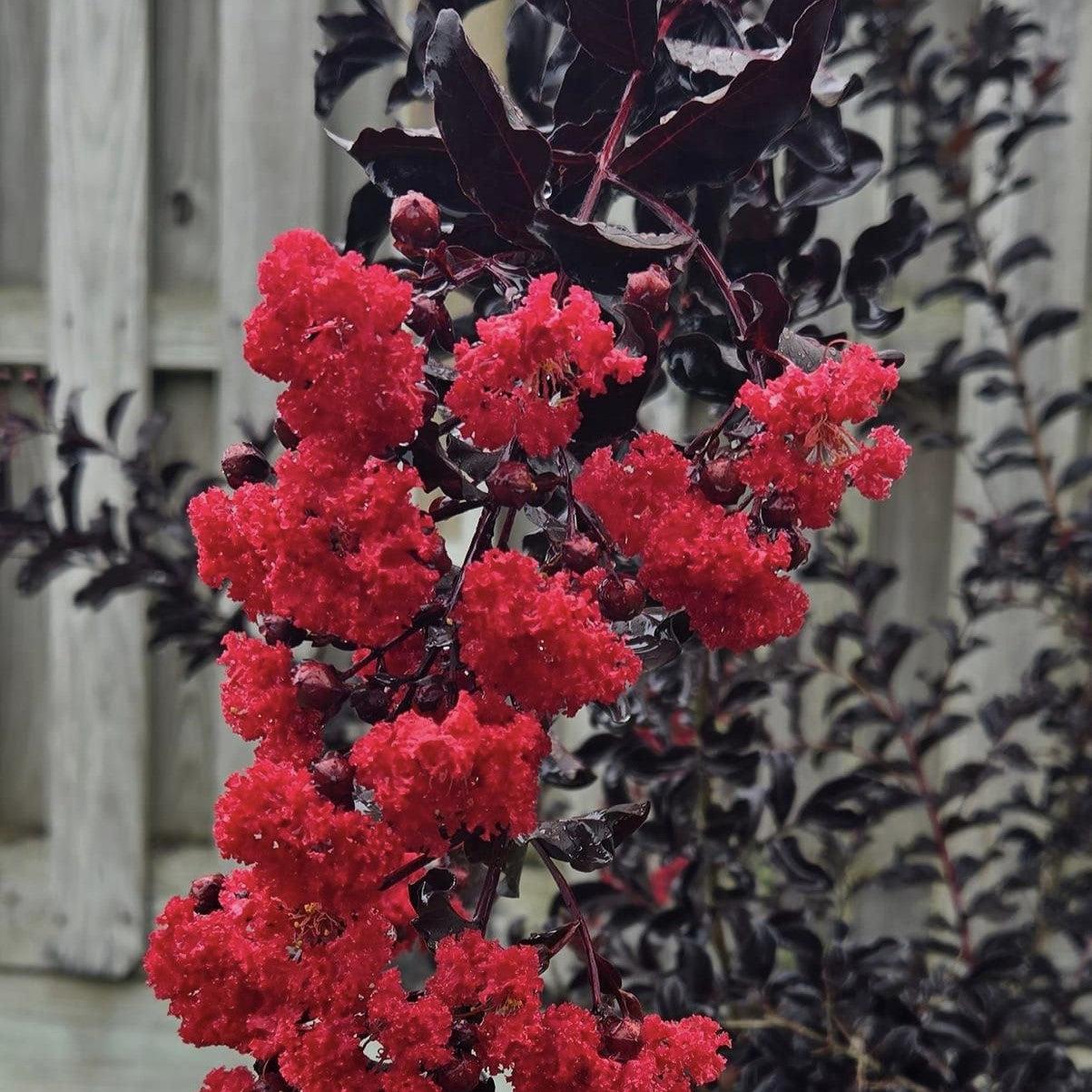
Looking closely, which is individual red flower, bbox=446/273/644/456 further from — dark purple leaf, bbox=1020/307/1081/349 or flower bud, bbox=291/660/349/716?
dark purple leaf, bbox=1020/307/1081/349

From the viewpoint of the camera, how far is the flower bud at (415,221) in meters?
0.44

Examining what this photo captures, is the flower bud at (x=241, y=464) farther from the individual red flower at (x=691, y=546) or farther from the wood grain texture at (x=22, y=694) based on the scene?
the wood grain texture at (x=22, y=694)

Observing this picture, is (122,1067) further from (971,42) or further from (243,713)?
(971,42)

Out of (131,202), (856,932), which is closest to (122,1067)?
(856,932)

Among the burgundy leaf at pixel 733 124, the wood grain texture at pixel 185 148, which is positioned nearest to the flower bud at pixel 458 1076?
the burgundy leaf at pixel 733 124

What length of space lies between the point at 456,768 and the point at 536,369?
13 centimetres

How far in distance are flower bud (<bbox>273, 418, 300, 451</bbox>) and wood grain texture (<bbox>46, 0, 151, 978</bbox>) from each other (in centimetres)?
111

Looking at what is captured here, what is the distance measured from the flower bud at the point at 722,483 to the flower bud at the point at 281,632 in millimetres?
165

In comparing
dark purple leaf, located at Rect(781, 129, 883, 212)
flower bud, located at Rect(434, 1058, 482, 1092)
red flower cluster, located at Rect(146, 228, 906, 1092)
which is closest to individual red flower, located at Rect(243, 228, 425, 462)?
red flower cluster, located at Rect(146, 228, 906, 1092)

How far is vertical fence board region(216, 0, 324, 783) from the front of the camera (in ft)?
4.94

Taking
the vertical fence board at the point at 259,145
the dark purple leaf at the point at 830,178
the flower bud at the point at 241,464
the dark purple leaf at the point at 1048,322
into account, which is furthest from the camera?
the vertical fence board at the point at 259,145

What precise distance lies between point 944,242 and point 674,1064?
4.56ft

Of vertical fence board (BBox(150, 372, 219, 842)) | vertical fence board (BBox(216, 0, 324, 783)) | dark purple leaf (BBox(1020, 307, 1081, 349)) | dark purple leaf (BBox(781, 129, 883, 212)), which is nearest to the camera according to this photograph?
dark purple leaf (BBox(781, 129, 883, 212))

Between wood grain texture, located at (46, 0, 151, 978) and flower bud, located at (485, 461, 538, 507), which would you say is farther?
wood grain texture, located at (46, 0, 151, 978)
